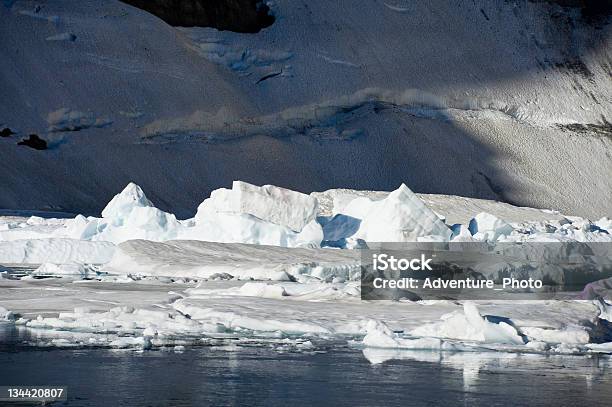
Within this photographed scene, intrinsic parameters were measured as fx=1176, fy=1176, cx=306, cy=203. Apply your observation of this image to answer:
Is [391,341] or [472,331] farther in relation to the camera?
[472,331]

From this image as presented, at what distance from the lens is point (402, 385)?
7.94 meters

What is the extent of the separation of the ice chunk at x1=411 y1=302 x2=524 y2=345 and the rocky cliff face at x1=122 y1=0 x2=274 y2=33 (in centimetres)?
3763

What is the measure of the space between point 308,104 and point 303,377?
124ft

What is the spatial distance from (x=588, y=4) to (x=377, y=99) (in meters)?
13.9

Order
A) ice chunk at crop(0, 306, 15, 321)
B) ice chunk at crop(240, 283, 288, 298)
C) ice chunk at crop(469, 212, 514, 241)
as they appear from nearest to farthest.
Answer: ice chunk at crop(0, 306, 15, 321) → ice chunk at crop(240, 283, 288, 298) → ice chunk at crop(469, 212, 514, 241)

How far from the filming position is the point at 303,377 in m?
8.23

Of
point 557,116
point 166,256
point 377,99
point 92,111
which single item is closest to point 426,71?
point 377,99

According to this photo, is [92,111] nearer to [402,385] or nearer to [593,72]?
[593,72]

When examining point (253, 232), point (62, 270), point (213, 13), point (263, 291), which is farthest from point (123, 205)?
point (213, 13)

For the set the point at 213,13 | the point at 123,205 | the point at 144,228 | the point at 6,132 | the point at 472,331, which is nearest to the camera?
the point at 472,331

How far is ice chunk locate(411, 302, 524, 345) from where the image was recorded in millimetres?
9922

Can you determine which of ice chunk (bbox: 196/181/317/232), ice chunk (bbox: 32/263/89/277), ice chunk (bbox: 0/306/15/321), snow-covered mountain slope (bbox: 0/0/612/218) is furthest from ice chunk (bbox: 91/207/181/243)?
snow-covered mountain slope (bbox: 0/0/612/218)

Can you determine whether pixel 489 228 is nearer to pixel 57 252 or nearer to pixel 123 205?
pixel 123 205

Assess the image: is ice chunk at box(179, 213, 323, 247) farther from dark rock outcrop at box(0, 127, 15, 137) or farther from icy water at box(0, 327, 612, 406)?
dark rock outcrop at box(0, 127, 15, 137)
